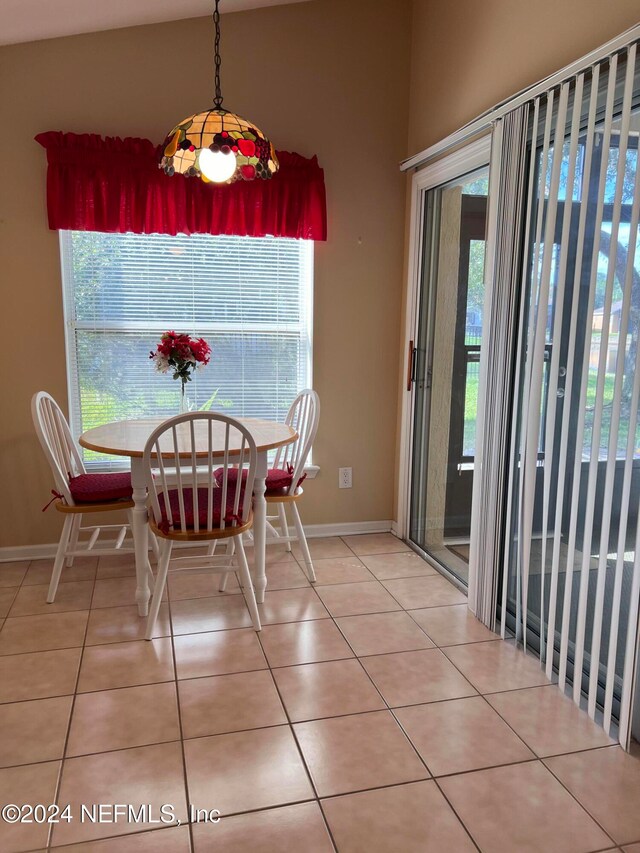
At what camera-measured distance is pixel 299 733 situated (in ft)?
6.84

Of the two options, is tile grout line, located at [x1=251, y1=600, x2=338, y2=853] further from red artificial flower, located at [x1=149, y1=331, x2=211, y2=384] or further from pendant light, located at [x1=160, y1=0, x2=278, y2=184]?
pendant light, located at [x1=160, y1=0, x2=278, y2=184]

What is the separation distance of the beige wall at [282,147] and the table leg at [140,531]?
0.99 m

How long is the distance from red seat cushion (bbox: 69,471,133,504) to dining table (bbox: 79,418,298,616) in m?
0.16

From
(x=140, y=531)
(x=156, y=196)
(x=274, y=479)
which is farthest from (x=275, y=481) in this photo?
(x=156, y=196)

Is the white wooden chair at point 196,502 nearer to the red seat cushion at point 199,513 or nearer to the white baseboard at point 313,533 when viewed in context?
the red seat cushion at point 199,513

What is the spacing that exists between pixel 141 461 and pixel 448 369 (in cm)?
167

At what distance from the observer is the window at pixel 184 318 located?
136 inches

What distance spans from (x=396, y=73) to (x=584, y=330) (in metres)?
2.26

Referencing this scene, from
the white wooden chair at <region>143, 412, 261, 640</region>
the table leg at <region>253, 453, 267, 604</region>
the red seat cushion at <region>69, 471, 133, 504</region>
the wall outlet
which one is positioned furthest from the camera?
the wall outlet

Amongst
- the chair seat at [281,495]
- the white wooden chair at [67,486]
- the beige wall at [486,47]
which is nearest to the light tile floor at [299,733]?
the white wooden chair at [67,486]

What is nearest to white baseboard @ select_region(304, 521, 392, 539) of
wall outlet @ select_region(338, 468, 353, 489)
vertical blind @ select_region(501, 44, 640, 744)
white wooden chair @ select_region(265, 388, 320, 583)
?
wall outlet @ select_region(338, 468, 353, 489)

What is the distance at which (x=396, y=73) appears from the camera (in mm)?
3594

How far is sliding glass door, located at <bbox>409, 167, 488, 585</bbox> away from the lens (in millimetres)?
3133

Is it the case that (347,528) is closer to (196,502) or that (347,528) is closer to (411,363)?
(411,363)
